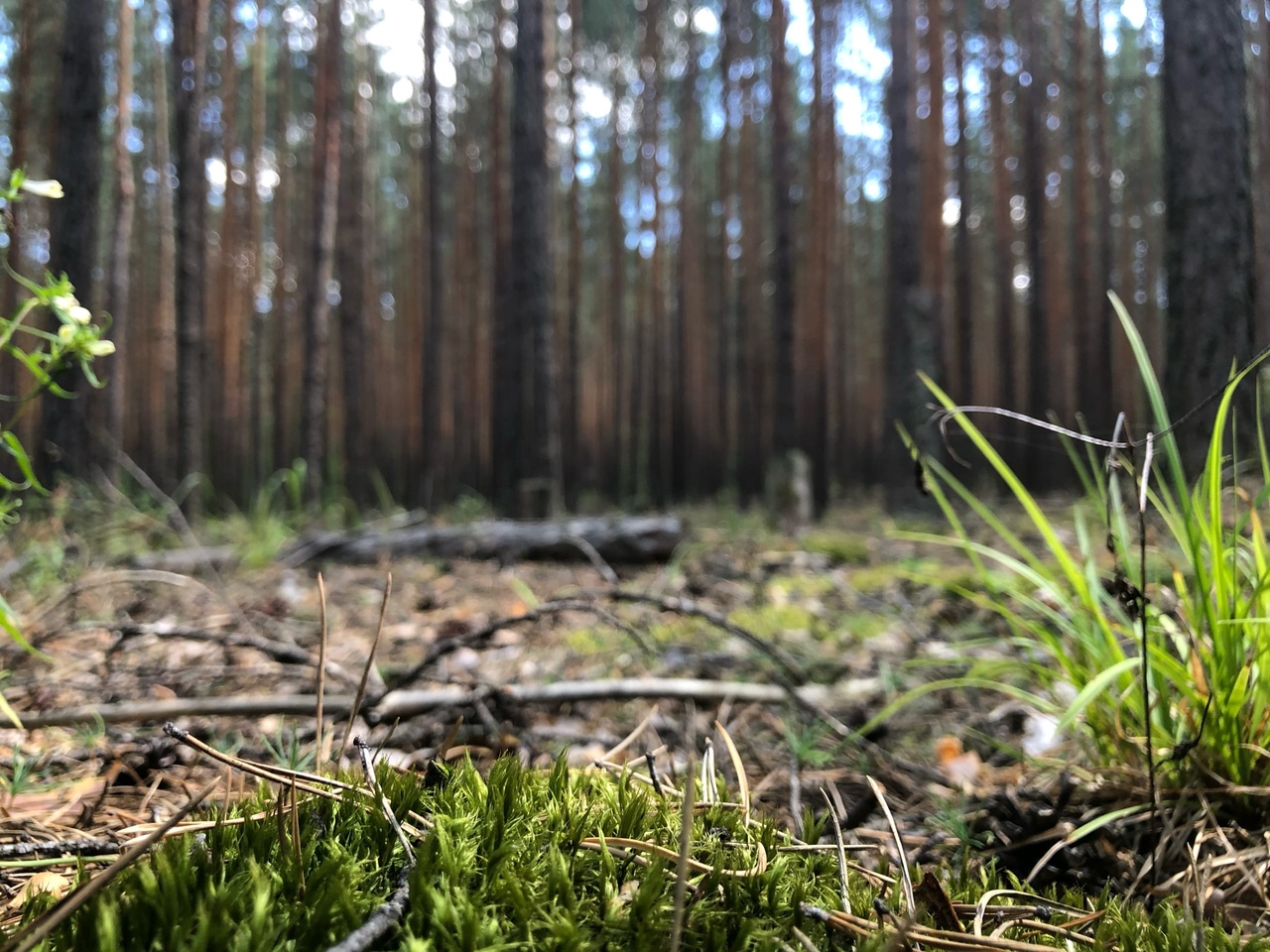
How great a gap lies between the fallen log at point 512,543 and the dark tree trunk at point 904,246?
4290 mm

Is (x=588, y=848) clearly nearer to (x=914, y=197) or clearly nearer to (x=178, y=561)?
(x=178, y=561)

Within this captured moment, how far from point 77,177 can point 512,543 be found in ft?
14.6

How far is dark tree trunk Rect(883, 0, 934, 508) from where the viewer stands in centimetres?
786

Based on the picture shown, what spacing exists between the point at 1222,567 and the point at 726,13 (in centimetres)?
1436

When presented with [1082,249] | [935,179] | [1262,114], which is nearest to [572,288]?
[935,179]

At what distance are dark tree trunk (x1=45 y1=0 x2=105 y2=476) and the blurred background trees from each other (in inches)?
1.0

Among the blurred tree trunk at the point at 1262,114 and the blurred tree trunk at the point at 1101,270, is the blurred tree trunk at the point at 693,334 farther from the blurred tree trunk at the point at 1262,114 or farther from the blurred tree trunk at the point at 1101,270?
the blurred tree trunk at the point at 1262,114

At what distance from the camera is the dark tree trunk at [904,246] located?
7863 millimetres

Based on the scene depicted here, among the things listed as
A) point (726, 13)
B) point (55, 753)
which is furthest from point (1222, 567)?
point (726, 13)

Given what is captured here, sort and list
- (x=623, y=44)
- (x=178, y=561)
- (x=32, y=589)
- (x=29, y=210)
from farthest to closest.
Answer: (x=623, y=44) → (x=29, y=210) → (x=178, y=561) → (x=32, y=589)

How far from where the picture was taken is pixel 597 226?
2309 cm

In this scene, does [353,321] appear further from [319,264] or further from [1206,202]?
[1206,202]

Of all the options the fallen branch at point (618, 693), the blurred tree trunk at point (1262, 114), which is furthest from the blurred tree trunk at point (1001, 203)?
the fallen branch at point (618, 693)

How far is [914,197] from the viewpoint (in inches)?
314
